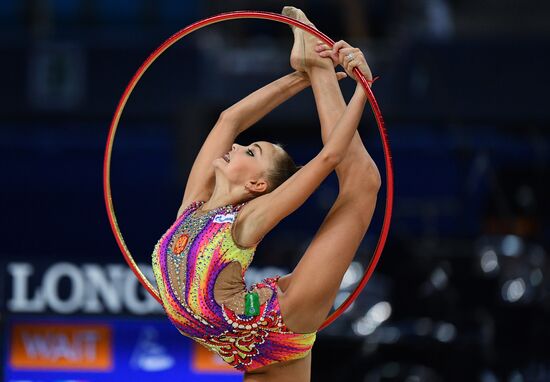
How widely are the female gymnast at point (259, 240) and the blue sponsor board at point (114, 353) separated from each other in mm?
1397

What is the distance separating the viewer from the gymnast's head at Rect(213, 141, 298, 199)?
297cm

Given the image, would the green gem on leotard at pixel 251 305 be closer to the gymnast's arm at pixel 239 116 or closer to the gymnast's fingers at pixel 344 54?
the gymnast's arm at pixel 239 116

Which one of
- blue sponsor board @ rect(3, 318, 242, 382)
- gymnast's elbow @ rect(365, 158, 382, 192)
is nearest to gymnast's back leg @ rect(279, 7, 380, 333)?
gymnast's elbow @ rect(365, 158, 382, 192)

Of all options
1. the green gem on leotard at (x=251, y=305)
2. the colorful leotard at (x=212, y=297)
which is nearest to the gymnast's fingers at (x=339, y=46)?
the colorful leotard at (x=212, y=297)

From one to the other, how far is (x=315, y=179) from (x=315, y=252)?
200 mm

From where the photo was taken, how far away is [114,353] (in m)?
4.44

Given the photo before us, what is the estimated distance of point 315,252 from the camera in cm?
287

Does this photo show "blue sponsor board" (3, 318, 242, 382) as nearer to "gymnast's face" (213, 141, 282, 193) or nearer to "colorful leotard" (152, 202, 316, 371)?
"colorful leotard" (152, 202, 316, 371)

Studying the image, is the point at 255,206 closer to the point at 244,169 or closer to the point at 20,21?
the point at 244,169

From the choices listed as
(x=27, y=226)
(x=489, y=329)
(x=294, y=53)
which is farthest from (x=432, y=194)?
(x=294, y=53)

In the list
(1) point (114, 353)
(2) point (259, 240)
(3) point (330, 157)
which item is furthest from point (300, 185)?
(1) point (114, 353)

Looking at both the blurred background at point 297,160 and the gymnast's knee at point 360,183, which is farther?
the blurred background at point 297,160

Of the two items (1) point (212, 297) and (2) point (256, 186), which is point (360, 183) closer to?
(2) point (256, 186)

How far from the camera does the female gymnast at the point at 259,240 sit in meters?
2.85
